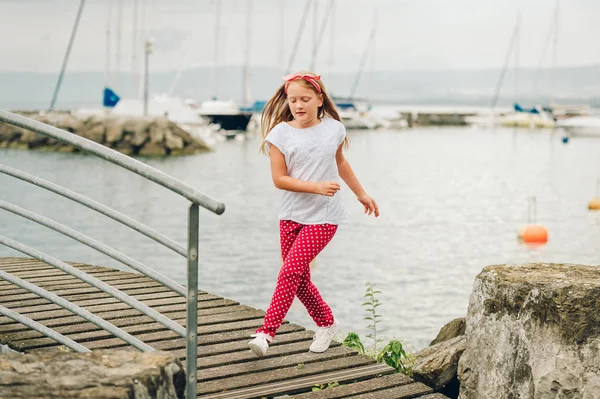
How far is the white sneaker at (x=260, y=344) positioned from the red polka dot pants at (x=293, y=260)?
0.13 ft

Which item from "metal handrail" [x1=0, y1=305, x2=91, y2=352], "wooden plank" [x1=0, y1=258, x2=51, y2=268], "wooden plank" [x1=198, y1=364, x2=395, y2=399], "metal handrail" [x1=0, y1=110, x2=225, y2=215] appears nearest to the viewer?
"metal handrail" [x1=0, y1=110, x2=225, y2=215]

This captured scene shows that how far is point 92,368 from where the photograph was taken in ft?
10.2

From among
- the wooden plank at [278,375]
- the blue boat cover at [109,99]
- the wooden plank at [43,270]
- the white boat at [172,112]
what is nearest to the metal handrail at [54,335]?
the wooden plank at [278,375]

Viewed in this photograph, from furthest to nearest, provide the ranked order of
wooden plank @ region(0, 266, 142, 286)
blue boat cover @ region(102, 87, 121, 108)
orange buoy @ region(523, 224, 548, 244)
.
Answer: blue boat cover @ region(102, 87, 121, 108) < orange buoy @ region(523, 224, 548, 244) < wooden plank @ region(0, 266, 142, 286)

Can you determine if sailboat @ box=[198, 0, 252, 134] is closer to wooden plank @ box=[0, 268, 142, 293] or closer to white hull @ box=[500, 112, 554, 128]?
white hull @ box=[500, 112, 554, 128]

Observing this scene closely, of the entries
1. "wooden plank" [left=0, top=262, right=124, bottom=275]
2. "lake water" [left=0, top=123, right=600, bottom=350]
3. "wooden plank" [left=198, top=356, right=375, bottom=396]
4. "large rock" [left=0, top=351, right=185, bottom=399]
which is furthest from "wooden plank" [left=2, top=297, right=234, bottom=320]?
"lake water" [left=0, top=123, right=600, bottom=350]

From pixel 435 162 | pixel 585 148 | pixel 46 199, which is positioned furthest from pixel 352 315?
pixel 585 148

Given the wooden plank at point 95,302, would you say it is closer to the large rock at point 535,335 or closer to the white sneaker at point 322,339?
the white sneaker at point 322,339

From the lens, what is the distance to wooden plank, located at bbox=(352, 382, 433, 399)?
472 cm

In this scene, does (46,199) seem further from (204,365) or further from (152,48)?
(204,365)

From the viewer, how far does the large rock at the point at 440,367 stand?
18.5 ft

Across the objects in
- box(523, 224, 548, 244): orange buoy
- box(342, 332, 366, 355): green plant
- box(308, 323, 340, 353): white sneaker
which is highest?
box(308, 323, 340, 353): white sneaker

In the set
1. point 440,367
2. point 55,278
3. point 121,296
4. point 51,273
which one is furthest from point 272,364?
point 51,273

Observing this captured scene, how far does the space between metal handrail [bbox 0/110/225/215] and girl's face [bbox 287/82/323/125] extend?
4.96 ft
